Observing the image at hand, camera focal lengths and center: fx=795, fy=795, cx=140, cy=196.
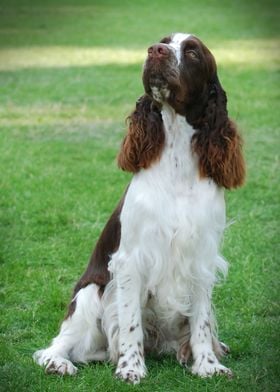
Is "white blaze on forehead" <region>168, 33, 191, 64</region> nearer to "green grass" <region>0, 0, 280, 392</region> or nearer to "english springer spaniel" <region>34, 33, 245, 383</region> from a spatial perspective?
"english springer spaniel" <region>34, 33, 245, 383</region>

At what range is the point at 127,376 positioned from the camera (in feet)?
12.2

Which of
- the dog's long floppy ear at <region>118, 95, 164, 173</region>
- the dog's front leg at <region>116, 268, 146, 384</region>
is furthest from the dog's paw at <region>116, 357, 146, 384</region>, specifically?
the dog's long floppy ear at <region>118, 95, 164, 173</region>

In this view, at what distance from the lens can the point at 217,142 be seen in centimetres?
360

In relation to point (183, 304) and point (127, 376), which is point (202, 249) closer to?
point (183, 304)

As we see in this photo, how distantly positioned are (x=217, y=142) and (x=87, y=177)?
4724 mm

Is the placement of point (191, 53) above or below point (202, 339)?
above

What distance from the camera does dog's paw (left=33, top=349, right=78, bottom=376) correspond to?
12.4ft

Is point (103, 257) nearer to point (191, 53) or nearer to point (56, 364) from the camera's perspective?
point (56, 364)

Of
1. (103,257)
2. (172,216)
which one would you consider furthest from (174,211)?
(103,257)

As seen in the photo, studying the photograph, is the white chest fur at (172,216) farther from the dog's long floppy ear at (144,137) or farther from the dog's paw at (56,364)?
the dog's paw at (56,364)

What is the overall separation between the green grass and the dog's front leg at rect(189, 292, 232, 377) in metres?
0.09

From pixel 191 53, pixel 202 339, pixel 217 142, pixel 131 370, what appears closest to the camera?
pixel 191 53

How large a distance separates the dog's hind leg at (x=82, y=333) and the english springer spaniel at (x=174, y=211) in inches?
1.4

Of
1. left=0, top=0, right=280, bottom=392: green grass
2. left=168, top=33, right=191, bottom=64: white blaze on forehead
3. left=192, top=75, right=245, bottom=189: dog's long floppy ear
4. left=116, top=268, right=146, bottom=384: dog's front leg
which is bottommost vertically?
left=0, top=0, right=280, bottom=392: green grass
